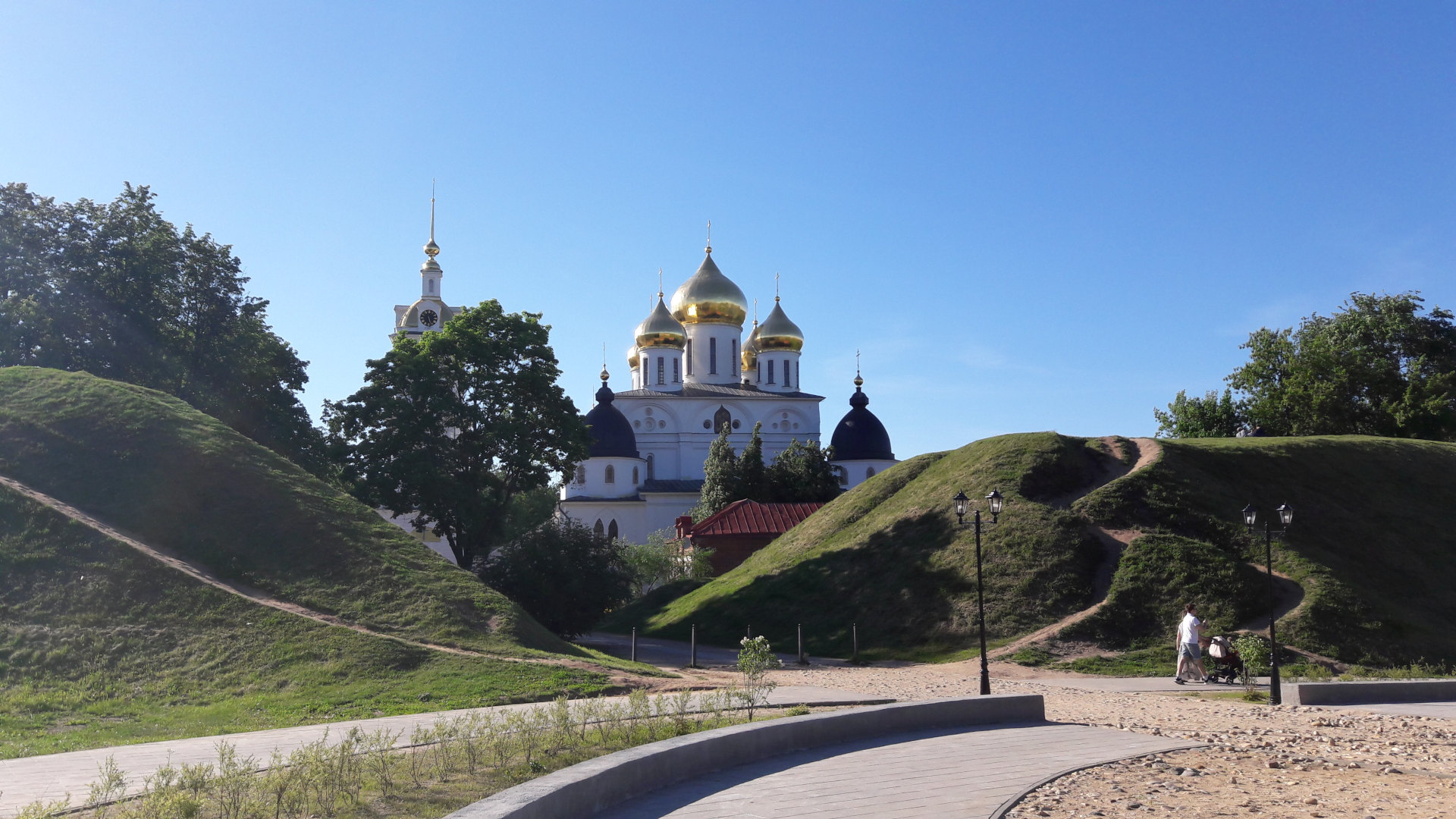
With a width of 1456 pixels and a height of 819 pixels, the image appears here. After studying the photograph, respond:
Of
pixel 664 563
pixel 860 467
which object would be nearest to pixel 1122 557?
pixel 664 563

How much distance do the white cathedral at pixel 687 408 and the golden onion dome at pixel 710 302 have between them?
0.07 m

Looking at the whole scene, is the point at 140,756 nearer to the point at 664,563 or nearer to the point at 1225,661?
the point at 1225,661

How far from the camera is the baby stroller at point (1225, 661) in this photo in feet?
63.4

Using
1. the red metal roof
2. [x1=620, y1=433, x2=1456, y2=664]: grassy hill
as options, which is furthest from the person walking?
the red metal roof

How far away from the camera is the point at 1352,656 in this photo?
22.5m

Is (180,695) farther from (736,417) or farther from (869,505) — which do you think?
(736,417)

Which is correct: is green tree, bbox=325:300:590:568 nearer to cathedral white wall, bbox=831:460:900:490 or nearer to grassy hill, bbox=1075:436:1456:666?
grassy hill, bbox=1075:436:1456:666

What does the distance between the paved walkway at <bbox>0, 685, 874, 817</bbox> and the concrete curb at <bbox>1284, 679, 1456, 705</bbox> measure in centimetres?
698

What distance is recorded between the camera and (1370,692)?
15.6 m

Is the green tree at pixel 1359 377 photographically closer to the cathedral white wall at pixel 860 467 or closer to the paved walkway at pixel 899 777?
the cathedral white wall at pixel 860 467

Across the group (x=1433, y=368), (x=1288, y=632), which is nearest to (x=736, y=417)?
(x=1433, y=368)

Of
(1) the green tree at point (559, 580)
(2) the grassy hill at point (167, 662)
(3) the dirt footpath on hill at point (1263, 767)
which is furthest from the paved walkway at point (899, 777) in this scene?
(1) the green tree at point (559, 580)

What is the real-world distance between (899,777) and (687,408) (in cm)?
5428

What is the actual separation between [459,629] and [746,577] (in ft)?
51.2
